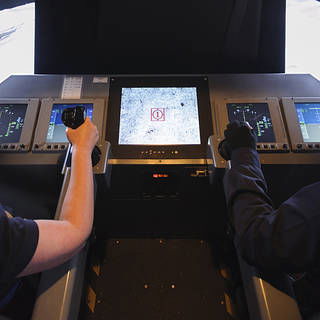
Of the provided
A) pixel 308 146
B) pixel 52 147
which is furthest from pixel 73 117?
pixel 308 146

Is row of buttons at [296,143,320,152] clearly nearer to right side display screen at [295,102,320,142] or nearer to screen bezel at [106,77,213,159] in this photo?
right side display screen at [295,102,320,142]

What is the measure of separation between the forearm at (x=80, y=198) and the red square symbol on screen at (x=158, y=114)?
460 mm

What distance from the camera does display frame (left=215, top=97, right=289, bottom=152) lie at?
1.23 meters

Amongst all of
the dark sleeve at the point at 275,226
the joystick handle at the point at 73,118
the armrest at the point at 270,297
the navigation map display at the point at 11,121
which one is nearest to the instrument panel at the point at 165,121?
the navigation map display at the point at 11,121

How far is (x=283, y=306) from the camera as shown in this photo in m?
0.75

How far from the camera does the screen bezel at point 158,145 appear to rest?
1.25 meters

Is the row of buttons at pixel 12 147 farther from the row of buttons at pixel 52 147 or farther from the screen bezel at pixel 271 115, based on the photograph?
the screen bezel at pixel 271 115

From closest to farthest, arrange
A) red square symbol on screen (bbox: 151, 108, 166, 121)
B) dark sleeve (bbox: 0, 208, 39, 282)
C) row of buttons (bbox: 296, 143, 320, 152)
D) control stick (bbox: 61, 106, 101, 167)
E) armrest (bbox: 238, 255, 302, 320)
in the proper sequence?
dark sleeve (bbox: 0, 208, 39, 282) < armrest (bbox: 238, 255, 302, 320) < control stick (bbox: 61, 106, 101, 167) < row of buttons (bbox: 296, 143, 320, 152) < red square symbol on screen (bbox: 151, 108, 166, 121)

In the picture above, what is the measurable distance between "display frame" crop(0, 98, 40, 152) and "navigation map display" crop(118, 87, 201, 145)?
442mm

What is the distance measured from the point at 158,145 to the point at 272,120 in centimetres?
58

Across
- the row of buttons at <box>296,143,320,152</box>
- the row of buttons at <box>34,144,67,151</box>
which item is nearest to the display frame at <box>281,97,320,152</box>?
the row of buttons at <box>296,143,320,152</box>

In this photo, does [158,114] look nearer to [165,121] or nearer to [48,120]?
[165,121]

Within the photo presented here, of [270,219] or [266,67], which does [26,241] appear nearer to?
[270,219]

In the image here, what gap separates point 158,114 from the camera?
1344 mm
